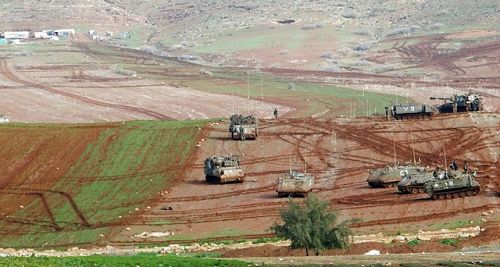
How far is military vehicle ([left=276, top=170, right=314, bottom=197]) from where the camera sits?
56.3 meters

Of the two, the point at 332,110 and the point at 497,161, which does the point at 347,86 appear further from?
the point at 497,161

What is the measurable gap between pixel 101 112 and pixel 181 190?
160 ft

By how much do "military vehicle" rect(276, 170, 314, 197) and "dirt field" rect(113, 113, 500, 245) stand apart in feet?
2.13

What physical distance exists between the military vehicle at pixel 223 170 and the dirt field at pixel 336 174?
487 mm

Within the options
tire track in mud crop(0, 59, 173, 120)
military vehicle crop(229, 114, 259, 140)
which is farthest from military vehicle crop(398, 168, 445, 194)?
tire track in mud crop(0, 59, 173, 120)

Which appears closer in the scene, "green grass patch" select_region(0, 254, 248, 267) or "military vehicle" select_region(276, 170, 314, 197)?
"green grass patch" select_region(0, 254, 248, 267)

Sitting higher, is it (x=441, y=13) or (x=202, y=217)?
(x=441, y=13)

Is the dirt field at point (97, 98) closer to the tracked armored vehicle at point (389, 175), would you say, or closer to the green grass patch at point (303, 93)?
the green grass patch at point (303, 93)

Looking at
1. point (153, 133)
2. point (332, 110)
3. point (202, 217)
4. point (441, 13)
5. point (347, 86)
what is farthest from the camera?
point (441, 13)

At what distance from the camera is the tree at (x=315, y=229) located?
3891 centimetres

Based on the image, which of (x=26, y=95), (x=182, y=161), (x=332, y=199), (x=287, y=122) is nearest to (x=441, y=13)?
(x=26, y=95)

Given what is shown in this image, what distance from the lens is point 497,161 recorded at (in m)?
65.8

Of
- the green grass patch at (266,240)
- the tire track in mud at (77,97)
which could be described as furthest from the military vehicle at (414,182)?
the tire track in mud at (77,97)

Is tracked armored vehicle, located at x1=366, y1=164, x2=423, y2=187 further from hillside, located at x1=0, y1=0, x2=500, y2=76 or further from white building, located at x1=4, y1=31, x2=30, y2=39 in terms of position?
white building, located at x1=4, y1=31, x2=30, y2=39
